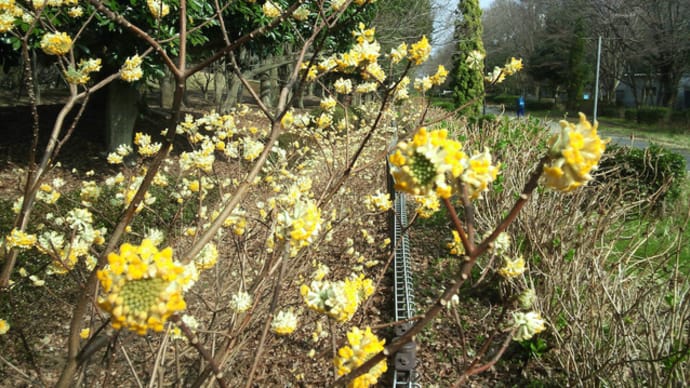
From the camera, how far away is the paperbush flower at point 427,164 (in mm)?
733

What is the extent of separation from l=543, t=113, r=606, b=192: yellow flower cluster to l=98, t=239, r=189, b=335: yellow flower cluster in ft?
2.07

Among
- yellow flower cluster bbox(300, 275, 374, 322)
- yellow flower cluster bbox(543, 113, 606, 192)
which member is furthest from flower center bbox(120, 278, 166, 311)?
A: yellow flower cluster bbox(543, 113, 606, 192)

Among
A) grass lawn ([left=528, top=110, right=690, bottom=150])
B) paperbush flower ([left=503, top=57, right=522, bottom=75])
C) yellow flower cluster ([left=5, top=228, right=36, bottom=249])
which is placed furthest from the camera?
grass lawn ([left=528, top=110, right=690, bottom=150])

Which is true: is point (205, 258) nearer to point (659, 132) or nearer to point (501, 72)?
point (501, 72)

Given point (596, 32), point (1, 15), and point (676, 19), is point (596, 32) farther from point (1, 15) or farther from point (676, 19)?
point (1, 15)

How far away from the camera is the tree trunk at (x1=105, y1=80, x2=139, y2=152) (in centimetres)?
686

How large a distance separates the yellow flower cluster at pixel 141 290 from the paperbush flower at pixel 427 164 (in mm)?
394

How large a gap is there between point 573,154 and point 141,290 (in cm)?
71

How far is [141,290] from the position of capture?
2.33 feet

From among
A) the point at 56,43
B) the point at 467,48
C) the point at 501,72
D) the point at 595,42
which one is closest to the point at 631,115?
the point at 595,42

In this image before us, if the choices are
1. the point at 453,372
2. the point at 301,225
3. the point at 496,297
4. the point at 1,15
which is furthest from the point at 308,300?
the point at 496,297

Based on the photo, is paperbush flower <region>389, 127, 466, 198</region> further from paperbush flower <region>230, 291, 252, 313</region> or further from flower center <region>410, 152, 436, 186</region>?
paperbush flower <region>230, 291, 252, 313</region>

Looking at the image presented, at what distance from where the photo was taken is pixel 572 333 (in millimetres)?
2316

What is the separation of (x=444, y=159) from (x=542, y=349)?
250cm
